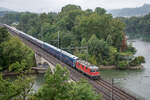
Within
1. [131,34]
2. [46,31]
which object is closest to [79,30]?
[46,31]

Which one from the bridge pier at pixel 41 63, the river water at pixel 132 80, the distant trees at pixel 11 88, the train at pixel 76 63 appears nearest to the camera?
the distant trees at pixel 11 88

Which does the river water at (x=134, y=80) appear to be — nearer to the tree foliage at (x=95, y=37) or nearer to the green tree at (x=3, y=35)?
the tree foliage at (x=95, y=37)

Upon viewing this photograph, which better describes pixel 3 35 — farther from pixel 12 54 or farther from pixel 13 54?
pixel 13 54

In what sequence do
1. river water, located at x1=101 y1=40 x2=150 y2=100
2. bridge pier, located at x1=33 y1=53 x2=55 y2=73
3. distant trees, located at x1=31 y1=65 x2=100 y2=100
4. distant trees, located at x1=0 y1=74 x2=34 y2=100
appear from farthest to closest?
bridge pier, located at x1=33 y1=53 x2=55 y2=73 < river water, located at x1=101 y1=40 x2=150 y2=100 < distant trees, located at x1=0 y1=74 x2=34 y2=100 < distant trees, located at x1=31 y1=65 x2=100 y2=100

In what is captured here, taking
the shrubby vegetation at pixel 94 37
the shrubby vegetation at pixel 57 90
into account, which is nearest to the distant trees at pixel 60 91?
the shrubby vegetation at pixel 57 90

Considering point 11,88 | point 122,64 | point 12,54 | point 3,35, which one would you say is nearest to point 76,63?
point 12,54

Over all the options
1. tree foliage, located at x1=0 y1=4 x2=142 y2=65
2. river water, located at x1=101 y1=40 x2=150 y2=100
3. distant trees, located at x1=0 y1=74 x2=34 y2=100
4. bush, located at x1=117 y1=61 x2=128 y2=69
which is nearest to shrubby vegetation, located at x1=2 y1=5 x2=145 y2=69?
tree foliage, located at x1=0 y1=4 x2=142 y2=65

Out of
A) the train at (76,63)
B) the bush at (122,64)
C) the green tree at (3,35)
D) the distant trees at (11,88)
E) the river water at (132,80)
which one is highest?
the green tree at (3,35)

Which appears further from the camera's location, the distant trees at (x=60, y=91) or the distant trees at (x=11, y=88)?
the distant trees at (x=11, y=88)

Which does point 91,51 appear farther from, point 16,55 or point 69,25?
point 69,25

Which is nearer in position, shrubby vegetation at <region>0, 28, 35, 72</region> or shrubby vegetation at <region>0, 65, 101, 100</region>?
shrubby vegetation at <region>0, 65, 101, 100</region>

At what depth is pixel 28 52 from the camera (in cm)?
3991

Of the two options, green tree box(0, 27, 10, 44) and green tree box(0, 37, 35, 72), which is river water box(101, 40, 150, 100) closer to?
green tree box(0, 37, 35, 72)

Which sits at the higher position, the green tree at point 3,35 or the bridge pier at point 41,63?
the green tree at point 3,35
